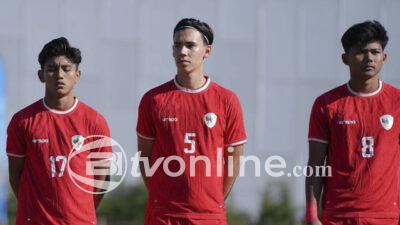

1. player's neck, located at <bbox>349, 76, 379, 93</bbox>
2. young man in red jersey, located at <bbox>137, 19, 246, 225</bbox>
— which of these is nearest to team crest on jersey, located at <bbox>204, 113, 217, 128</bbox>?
young man in red jersey, located at <bbox>137, 19, 246, 225</bbox>

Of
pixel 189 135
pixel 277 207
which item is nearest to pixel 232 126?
pixel 189 135

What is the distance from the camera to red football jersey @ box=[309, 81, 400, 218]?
6652 millimetres

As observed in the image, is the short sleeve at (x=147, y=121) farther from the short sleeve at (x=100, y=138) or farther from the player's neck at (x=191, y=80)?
the short sleeve at (x=100, y=138)

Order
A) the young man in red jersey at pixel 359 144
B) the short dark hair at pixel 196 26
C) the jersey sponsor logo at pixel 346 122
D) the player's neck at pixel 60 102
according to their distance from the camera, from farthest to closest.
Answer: the player's neck at pixel 60 102 → the short dark hair at pixel 196 26 → the jersey sponsor logo at pixel 346 122 → the young man in red jersey at pixel 359 144

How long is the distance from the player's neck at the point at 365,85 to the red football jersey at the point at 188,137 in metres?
0.76

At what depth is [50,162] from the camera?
7098 mm

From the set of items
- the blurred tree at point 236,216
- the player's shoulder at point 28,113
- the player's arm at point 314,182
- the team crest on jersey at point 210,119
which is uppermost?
the player's shoulder at point 28,113

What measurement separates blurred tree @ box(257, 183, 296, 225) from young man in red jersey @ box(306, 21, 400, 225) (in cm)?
1027

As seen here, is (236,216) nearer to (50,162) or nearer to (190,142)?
(50,162)

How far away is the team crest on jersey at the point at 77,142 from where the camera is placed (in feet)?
23.5

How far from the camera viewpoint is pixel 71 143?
717 centimetres

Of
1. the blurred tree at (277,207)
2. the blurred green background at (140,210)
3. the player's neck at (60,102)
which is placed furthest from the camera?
the blurred tree at (277,207)

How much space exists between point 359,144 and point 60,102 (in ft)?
6.57

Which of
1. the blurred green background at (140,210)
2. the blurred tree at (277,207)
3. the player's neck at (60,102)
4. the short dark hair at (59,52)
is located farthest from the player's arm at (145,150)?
the blurred tree at (277,207)
